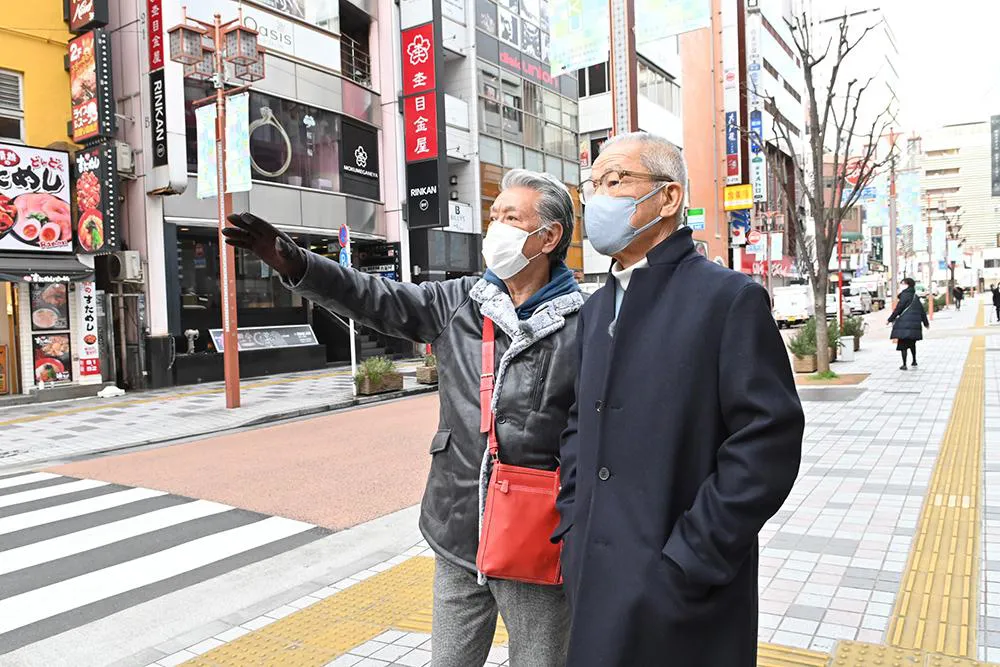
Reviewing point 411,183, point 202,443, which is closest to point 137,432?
point 202,443

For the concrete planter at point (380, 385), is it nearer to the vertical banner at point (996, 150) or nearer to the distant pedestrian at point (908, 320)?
the distant pedestrian at point (908, 320)

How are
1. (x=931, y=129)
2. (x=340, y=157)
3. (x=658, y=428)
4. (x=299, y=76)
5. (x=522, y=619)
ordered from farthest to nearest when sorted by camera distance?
(x=931, y=129), (x=340, y=157), (x=299, y=76), (x=522, y=619), (x=658, y=428)

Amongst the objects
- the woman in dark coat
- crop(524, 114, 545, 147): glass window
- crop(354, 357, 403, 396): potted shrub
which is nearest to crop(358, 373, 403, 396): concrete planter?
crop(354, 357, 403, 396): potted shrub

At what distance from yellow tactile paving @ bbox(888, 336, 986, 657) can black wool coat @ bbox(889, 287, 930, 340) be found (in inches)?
341

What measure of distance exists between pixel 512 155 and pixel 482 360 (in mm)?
29836

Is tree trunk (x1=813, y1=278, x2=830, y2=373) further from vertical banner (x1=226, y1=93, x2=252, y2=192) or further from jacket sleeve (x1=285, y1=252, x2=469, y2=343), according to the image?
jacket sleeve (x1=285, y1=252, x2=469, y2=343)

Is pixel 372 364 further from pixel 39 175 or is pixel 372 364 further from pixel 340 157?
pixel 340 157

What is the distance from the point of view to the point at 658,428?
74.7 inches

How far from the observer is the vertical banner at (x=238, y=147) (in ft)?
46.7

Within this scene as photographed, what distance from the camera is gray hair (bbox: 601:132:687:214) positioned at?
215cm

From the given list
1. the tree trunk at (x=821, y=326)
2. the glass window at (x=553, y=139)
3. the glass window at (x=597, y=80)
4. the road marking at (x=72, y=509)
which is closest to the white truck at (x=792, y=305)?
the glass window at (x=597, y=80)

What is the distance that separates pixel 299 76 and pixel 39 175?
317 inches

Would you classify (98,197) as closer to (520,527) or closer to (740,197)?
(520,527)

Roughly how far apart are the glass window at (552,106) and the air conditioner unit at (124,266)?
69.0 feet
